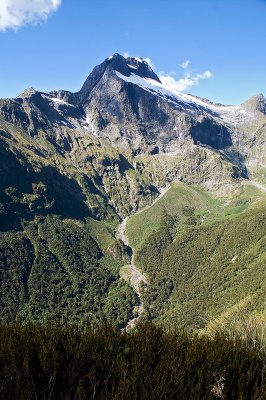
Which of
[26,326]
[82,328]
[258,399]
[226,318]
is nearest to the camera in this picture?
[258,399]

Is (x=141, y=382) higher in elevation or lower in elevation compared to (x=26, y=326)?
lower

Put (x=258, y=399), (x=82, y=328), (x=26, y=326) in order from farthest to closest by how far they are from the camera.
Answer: (x=82, y=328)
(x=26, y=326)
(x=258, y=399)

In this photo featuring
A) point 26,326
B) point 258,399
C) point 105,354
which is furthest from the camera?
point 26,326

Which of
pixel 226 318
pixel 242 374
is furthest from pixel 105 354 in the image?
pixel 226 318

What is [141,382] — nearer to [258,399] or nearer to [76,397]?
[76,397]

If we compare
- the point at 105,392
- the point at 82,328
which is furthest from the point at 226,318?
the point at 105,392

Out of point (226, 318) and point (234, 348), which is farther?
point (226, 318)

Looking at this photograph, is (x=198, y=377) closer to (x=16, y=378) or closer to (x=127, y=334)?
(x=127, y=334)
